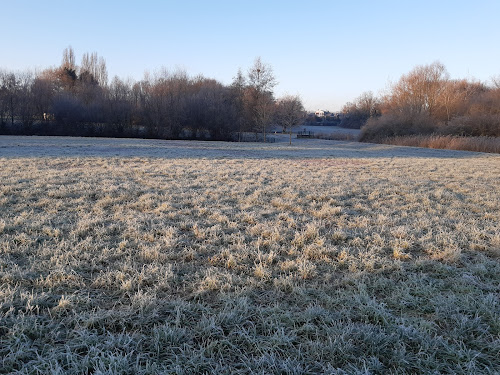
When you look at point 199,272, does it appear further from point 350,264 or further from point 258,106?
point 258,106

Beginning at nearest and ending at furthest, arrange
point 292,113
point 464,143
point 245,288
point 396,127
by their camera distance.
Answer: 1. point 245,288
2. point 464,143
3. point 292,113
4. point 396,127

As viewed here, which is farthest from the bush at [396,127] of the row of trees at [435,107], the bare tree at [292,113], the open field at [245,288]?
the open field at [245,288]

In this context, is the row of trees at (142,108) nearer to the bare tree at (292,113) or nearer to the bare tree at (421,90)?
the bare tree at (292,113)

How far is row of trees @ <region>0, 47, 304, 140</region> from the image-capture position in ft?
111

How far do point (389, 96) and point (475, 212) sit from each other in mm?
43875

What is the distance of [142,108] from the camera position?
37.6 metres

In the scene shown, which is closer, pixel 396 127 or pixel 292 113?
pixel 292 113

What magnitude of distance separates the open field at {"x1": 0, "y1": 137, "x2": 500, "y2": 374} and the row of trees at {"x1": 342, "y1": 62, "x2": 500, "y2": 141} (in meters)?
31.2

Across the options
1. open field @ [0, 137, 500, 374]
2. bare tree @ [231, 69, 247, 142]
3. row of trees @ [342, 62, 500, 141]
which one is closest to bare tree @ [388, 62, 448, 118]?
row of trees @ [342, 62, 500, 141]

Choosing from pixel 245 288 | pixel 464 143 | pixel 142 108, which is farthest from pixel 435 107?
pixel 245 288

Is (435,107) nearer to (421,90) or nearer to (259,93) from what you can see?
(421,90)

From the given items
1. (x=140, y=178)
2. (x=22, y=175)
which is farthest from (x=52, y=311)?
(x=22, y=175)

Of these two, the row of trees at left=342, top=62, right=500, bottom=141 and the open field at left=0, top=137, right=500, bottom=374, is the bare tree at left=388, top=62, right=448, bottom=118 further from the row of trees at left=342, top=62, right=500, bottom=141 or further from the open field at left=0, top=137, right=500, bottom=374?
the open field at left=0, top=137, right=500, bottom=374

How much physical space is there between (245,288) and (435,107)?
43.9 metres
